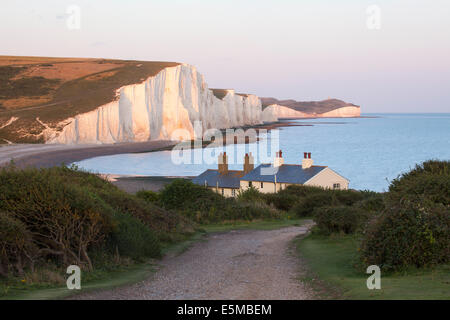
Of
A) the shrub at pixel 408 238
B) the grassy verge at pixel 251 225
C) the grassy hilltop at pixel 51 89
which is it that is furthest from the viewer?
the grassy hilltop at pixel 51 89

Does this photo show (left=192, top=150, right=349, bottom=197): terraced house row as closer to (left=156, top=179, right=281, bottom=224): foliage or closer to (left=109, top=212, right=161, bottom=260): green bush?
(left=156, top=179, right=281, bottom=224): foliage

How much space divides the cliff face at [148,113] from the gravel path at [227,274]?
7001 centimetres

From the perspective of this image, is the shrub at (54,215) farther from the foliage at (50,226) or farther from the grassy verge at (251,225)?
the grassy verge at (251,225)

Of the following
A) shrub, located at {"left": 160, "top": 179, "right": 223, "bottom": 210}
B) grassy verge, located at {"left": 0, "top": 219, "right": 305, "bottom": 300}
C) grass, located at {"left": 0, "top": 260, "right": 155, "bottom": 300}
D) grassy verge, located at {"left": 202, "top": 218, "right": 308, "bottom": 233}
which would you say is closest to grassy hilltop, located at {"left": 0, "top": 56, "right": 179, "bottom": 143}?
shrub, located at {"left": 160, "top": 179, "right": 223, "bottom": 210}

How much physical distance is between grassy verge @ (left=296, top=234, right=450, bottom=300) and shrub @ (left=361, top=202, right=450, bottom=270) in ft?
1.19

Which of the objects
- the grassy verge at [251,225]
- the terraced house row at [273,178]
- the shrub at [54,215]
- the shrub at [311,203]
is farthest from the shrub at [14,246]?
the terraced house row at [273,178]

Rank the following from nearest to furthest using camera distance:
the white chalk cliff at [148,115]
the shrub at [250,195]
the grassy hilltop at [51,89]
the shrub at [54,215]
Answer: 1. the shrub at [54,215]
2. the shrub at [250,195]
3. the grassy hilltop at [51,89]
4. the white chalk cliff at [148,115]

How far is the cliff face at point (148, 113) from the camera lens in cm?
8681

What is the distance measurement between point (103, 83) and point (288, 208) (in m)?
86.3

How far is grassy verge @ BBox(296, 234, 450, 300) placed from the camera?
870 cm

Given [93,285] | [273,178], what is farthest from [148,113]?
[93,285]

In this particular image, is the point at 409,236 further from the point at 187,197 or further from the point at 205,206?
the point at 187,197

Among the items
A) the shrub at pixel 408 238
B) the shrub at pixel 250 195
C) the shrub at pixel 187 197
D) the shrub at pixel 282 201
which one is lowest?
the shrub at pixel 282 201

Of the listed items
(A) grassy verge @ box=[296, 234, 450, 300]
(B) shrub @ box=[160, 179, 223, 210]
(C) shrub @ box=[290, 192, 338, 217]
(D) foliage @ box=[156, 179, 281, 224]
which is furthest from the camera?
(C) shrub @ box=[290, 192, 338, 217]
